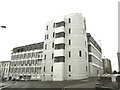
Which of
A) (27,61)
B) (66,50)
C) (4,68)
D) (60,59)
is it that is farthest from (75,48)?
(4,68)

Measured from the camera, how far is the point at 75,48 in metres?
41.1

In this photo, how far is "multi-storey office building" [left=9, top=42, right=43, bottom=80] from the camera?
61.5 m

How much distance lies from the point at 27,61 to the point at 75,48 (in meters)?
35.7

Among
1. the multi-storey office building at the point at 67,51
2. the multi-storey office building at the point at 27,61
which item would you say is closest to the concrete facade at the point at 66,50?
the multi-storey office building at the point at 67,51

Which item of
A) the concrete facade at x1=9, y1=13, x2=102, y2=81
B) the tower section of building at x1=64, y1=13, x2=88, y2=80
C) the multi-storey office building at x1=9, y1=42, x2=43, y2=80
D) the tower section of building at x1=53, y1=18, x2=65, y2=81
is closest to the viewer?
the tower section of building at x1=64, y1=13, x2=88, y2=80

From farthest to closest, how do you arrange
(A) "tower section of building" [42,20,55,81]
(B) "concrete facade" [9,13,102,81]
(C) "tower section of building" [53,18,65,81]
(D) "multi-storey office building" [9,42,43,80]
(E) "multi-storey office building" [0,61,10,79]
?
(E) "multi-storey office building" [0,61,10,79] → (D) "multi-storey office building" [9,42,43,80] → (A) "tower section of building" [42,20,55,81] → (C) "tower section of building" [53,18,65,81] → (B) "concrete facade" [9,13,102,81]

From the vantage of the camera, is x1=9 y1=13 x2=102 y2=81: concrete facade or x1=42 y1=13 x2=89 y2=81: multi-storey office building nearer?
Answer: x1=42 y1=13 x2=89 y2=81: multi-storey office building

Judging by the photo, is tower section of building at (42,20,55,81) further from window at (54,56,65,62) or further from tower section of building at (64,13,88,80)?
tower section of building at (64,13,88,80)

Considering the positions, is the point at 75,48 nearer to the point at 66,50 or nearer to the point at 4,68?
the point at 66,50

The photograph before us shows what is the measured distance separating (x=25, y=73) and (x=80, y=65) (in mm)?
37015

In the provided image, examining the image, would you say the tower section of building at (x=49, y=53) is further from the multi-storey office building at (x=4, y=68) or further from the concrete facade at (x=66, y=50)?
the multi-storey office building at (x=4, y=68)

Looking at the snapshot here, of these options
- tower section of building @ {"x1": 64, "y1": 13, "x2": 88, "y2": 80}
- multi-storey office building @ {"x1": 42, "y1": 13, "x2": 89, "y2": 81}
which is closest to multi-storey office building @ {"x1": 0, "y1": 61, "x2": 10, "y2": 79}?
multi-storey office building @ {"x1": 42, "y1": 13, "x2": 89, "y2": 81}

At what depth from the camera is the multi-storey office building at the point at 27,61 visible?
61550 millimetres

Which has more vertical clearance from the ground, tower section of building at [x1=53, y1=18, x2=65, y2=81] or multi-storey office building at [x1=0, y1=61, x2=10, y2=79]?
tower section of building at [x1=53, y1=18, x2=65, y2=81]
